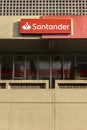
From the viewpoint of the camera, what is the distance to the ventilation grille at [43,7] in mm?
28375

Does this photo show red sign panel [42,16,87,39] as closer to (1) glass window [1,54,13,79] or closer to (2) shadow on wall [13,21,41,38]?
(2) shadow on wall [13,21,41,38]

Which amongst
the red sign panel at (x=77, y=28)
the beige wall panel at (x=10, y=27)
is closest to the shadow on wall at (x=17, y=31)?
the beige wall panel at (x=10, y=27)

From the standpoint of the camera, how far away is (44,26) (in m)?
25.9

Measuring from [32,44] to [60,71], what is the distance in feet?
10.1

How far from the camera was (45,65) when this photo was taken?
29.2 m

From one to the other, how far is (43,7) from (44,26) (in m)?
3.07

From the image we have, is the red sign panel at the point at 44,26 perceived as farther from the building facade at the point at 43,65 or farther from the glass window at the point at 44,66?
the glass window at the point at 44,66
